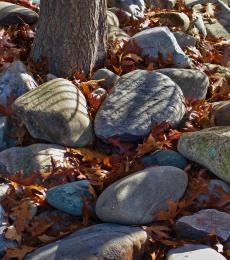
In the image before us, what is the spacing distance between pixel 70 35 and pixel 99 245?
8.77ft

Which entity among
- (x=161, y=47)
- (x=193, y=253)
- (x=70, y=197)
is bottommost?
(x=193, y=253)

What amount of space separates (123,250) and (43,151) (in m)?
1.38

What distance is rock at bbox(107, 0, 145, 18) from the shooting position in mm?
7679

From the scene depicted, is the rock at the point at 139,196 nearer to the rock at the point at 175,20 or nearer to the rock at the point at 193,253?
the rock at the point at 193,253

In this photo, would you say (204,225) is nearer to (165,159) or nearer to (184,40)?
(165,159)

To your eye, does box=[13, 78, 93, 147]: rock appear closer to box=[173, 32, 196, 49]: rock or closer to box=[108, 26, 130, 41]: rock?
box=[108, 26, 130, 41]: rock

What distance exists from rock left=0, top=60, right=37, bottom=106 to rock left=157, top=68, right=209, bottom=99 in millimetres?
1544

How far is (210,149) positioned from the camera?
4.39 meters

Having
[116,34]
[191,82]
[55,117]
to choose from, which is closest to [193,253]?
[55,117]

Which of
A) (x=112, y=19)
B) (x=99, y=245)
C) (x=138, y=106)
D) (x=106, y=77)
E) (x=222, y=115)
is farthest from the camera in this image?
(x=112, y=19)

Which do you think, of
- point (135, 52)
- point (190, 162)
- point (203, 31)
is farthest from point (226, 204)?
point (203, 31)

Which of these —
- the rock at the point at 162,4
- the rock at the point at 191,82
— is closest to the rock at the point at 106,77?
the rock at the point at 191,82

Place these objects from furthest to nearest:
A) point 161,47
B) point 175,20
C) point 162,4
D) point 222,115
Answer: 1. point 162,4
2. point 175,20
3. point 161,47
4. point 222,115

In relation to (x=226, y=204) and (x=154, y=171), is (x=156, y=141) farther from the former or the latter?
(x=226, y=204)
